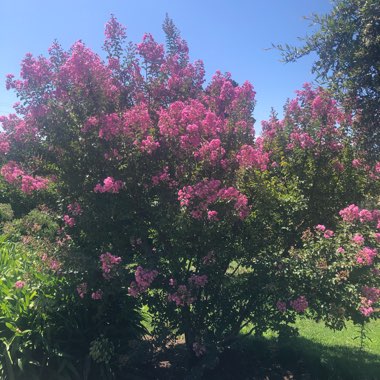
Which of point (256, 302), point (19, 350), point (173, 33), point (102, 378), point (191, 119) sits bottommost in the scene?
point (102, 378)

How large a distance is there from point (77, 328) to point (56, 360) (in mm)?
344

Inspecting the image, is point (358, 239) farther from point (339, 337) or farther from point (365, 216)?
point (339, 337)

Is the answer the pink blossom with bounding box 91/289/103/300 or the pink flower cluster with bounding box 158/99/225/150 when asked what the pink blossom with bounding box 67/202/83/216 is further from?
the pink flower cluster with bounding box 158/99/225/150

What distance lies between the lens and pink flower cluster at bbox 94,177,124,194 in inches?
126

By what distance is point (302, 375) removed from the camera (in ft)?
13.9

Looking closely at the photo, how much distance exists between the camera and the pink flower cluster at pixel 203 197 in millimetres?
3248

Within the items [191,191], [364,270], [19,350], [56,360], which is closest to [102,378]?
[56,360]

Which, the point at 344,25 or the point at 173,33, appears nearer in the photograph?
the point at 344,25

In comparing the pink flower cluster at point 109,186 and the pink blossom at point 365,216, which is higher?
the pink flower cluster at point 109,186

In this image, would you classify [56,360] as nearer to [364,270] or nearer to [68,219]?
[68,219]

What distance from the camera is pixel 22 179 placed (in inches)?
152

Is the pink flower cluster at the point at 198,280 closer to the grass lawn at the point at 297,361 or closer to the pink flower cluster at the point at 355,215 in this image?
the grass lawn at the point at 297,361

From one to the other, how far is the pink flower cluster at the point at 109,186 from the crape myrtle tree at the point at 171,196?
11mm

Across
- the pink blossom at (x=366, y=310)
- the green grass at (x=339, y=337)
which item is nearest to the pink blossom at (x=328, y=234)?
the pink blossom at (x=366, y=310)
